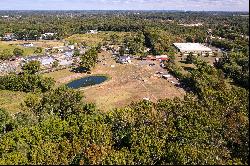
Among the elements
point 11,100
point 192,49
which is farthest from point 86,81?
point 192,49

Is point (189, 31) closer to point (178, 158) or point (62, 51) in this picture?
point (62, 51)

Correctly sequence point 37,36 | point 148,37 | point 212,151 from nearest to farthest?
point 212,151
point 148,37
point 37,36

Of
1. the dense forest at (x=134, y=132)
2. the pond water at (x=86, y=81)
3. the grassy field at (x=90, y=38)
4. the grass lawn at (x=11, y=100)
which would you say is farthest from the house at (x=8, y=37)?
the dense forest at (x=134, y=132)

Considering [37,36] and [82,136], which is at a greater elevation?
[37,36]

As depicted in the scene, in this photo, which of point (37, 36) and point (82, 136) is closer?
point (82, 136)

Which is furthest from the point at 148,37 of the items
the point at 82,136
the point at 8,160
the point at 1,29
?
the point at 8,160

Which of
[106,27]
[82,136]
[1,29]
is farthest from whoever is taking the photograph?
[106,27]

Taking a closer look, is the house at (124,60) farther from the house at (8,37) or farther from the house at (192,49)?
the house at (8,37)

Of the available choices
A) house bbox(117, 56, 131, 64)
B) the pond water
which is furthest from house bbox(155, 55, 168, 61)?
the pond water
